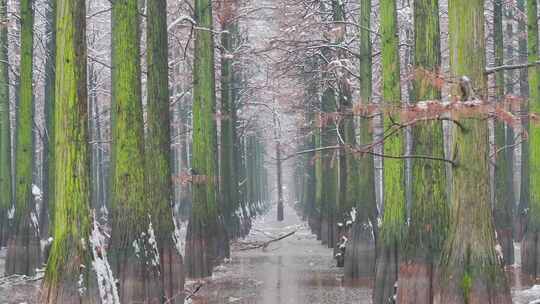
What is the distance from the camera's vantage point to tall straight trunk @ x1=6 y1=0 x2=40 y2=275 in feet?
59.8

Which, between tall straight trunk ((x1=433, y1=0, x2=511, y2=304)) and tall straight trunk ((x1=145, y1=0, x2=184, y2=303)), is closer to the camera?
tall straight trunk ((x1=433, y1=0, x2=511, y2=304))

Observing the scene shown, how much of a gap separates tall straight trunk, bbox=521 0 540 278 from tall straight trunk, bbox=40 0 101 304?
11.3 metres

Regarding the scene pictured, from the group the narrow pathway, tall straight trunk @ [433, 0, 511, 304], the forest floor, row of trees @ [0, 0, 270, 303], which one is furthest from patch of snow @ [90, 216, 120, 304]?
tall straight trunk @ [433, 0, 511, 304]

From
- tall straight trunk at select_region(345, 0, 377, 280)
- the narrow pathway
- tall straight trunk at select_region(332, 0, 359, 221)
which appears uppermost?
tall straight trunk at select_region(332, 0, 359, 221)

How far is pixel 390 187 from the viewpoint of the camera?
47.8ft

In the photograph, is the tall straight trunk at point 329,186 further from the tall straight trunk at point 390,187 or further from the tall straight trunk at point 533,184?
the tall straight trunk at point 390,187

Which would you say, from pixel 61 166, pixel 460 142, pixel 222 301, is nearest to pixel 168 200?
pixel 222 301

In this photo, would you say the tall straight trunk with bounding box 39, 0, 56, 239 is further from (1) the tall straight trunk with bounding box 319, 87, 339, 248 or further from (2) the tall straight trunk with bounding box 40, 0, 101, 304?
(2) the tall straight trunk with bounding box 40, 0, 101, 304

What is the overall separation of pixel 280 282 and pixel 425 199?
7.27 meters

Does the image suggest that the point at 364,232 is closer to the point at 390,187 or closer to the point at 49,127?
the point at 390,187

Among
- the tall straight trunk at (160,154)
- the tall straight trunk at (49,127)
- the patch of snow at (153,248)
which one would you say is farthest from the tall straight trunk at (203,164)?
the patch of snow at (153,248)

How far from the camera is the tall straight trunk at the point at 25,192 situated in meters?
18.2

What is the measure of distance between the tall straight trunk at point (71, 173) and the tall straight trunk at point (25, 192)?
30.5ft

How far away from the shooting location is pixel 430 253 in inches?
484
